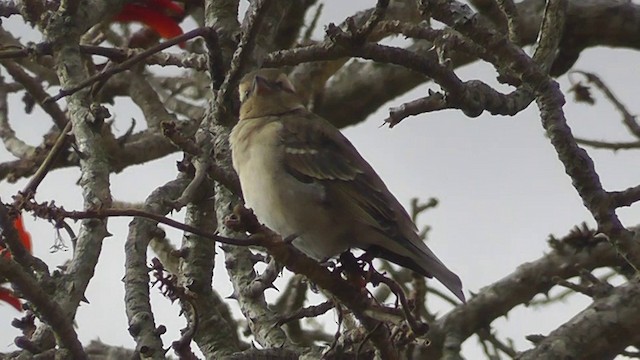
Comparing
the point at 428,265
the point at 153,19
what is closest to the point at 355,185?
the point at 428,265

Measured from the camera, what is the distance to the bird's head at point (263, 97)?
12.1ft

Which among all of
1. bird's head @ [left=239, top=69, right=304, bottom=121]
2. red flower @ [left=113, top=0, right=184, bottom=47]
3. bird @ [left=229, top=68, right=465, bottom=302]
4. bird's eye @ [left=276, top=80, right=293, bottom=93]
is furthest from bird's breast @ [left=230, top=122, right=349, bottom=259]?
red flower @ [left=113, top=0, right=184, bottom=47]

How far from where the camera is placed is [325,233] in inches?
121

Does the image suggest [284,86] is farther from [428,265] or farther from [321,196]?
[428,265]

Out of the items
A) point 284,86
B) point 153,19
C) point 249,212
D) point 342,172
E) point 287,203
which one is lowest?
point 249,212

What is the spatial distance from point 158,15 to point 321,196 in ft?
6.77

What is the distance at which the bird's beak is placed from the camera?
12.0ft

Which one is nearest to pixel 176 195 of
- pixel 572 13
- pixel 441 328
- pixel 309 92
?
pixel 441 328

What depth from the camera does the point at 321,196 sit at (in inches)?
123

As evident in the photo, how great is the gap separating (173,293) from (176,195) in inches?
42.4

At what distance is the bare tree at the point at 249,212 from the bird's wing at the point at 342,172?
222mm

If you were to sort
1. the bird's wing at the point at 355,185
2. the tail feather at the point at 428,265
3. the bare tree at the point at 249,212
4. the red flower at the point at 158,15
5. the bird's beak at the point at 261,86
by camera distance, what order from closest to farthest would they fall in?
the bare tree at the point at 249,212
the tail feather at the point at 428,265
the bird's wing at the point at 355,185
the bird's beak at the point at 261,86
the red flower at the point at 158,15

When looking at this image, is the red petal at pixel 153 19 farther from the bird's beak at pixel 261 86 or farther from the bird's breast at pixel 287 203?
the bird's breast at pixel 287 203

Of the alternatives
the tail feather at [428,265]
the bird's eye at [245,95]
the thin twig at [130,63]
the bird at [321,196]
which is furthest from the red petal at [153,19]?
the tail feather at [428,265]
